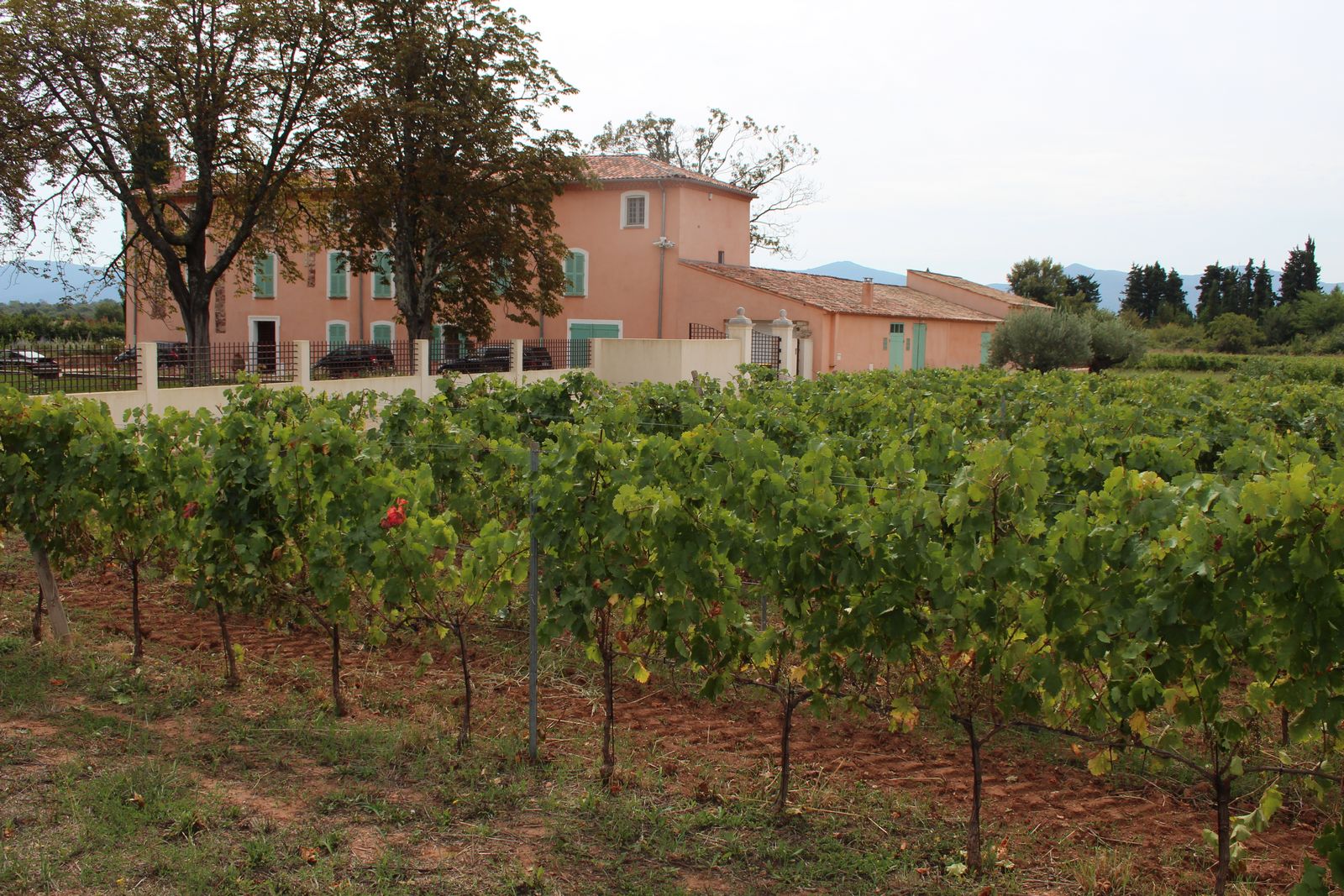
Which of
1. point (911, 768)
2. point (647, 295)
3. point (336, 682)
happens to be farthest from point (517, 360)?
point (911, 768)

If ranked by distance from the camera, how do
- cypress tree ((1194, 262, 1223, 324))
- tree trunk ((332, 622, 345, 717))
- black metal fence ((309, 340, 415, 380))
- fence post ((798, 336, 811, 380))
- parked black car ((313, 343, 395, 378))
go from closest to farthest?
1. tree trunk ((332, 622, 345, 717))
2. black metal fence ((309, 340, 415, 380))
3. parked black car ((313, 343, 395, 378))
4. fence post ((798, 336, 811, 380))
5. cypress tree ((1194, 262, 1223, 324))

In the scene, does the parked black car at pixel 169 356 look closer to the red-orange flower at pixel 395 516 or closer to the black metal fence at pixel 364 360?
the black metal fence at pixel 364 360

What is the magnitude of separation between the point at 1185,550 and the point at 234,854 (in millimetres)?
3554

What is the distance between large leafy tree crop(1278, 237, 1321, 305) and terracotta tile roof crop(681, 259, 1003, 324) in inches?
1680

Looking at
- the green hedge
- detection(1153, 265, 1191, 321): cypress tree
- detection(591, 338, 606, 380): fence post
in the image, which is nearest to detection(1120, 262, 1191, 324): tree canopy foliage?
detection(1153, 265, 1191, 321): cypress tree

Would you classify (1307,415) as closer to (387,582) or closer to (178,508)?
(387,582)

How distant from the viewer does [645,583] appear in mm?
4645

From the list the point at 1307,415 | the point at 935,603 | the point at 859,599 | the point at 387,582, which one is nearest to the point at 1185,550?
the point at 935,603

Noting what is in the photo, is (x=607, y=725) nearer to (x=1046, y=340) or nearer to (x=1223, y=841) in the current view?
(x=1223, y=841)

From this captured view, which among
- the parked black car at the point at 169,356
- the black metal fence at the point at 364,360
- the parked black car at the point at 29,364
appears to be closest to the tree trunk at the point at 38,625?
the parked black car at the point at 29,364

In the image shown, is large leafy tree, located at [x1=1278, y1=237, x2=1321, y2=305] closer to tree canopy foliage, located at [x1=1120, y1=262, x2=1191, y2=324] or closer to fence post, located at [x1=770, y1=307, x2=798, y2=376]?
tree canopy foliage, located at [x1=1120, y1=262, x2=1191, y2=324]

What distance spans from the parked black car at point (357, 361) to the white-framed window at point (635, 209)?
13.5 meters

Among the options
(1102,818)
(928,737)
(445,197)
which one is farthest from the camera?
(445,197)

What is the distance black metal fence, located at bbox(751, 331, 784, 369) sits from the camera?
93.9ft
